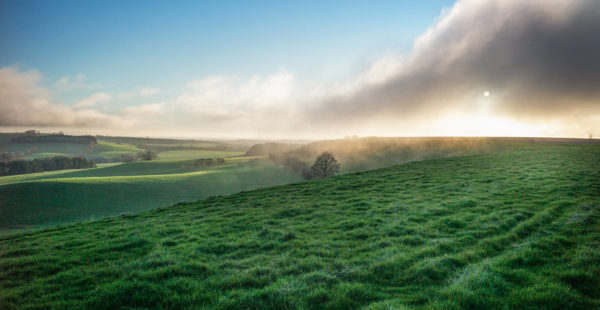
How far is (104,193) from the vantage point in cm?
4616

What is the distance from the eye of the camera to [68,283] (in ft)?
22.6

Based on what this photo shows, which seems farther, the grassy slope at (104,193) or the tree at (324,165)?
the tree at (324,165)

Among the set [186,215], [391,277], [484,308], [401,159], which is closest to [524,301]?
[484,308]

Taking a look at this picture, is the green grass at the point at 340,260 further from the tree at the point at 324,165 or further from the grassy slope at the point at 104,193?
the tree at the point at 324,165

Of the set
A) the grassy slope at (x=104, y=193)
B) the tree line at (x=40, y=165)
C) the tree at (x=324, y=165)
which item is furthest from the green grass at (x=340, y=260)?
the tree line at (x=40, y=165)

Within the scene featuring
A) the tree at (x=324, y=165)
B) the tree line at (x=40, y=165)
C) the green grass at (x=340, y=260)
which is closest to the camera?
the green grass at (x=340, y=260)

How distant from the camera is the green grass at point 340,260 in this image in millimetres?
5633

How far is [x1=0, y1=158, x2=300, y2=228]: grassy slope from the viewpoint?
35.6 metres

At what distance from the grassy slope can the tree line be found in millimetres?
44012

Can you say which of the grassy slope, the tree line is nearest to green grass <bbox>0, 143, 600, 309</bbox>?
the grassy slope

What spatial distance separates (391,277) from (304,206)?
30.5 ft

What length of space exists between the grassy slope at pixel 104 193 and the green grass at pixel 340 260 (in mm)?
30299

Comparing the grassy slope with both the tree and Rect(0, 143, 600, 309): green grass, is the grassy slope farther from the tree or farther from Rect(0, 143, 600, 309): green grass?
Rect(0, 143, 600, 309): green grass

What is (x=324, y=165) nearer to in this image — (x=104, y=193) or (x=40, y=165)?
(x=104, y=193)
